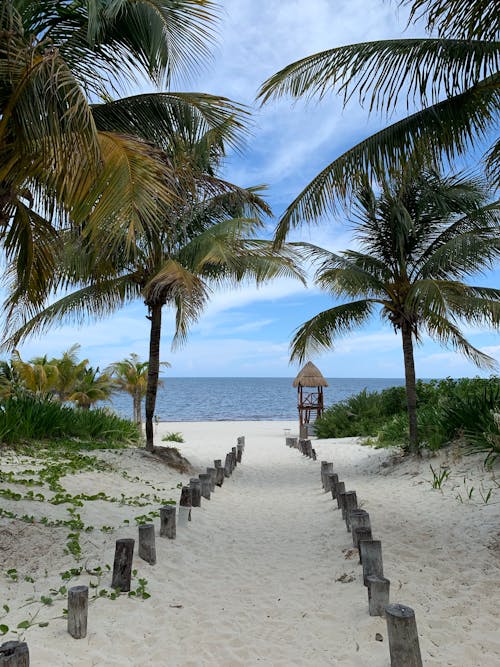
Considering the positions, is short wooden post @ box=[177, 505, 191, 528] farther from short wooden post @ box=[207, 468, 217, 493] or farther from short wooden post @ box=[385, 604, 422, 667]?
short wooden post @ box=[385, 604, 422, 667]

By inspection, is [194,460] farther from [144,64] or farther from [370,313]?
[144,64]

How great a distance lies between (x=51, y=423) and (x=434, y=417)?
9.39 m

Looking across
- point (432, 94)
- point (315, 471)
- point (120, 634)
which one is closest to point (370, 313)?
point (315, 471)

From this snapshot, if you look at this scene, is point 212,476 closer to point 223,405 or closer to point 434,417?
point 434,417

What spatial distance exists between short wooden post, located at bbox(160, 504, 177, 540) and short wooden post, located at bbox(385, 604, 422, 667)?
3.60 metres

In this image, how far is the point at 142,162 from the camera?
5078 millimetres

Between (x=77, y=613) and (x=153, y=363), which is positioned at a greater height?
(x=153, y=363)

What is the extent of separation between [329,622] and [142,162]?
14.8 feet

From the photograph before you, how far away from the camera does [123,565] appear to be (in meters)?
4.54

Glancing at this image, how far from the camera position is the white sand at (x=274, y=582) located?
362 cm

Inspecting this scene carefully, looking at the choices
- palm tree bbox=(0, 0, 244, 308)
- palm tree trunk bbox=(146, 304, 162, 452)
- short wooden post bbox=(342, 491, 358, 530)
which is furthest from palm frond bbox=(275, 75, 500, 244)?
palm tree trunk bbox=(146, 304, 162, 452)

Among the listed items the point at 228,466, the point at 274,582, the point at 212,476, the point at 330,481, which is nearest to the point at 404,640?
the point at 274,582

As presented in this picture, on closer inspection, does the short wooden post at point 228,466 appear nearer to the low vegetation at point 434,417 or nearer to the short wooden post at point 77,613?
the low vegetation at point 434,417

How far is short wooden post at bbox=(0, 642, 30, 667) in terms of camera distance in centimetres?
277
